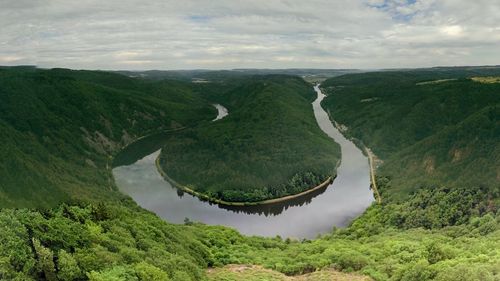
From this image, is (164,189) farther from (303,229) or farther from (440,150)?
(440,150)

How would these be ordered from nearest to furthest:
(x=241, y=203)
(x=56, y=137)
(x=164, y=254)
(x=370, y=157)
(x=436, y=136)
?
(x=164, y=254) < (x=241, y=203) < (x=436, y=136) < (x=370, y=157) < (x=56, y=137)

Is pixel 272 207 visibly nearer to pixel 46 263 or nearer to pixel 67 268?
pixel 67 268

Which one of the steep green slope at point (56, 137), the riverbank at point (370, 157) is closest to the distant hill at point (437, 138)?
the riverbank at point (370, 157)

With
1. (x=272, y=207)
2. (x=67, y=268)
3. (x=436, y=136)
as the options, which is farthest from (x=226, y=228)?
(x=436, y=136)

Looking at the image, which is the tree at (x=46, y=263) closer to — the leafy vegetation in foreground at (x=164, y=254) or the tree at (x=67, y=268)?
the leafy vegetation in foreground at (x=164, y=254)

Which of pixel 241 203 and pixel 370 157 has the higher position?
pixel 370 157
